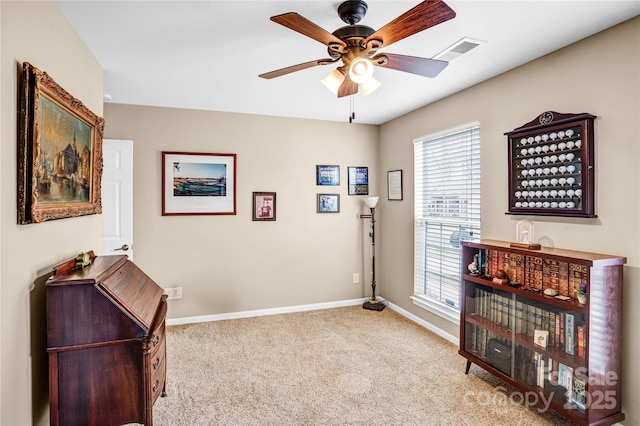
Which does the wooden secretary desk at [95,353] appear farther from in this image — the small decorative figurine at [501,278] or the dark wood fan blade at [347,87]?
the small decorative figurine at [501,278]

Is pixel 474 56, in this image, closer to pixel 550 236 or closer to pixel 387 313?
pixel 550 236

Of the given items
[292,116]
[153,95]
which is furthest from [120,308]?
[292,116]

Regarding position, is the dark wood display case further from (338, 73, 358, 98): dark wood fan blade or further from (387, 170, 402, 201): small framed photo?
(387, 170, 402, 201): small framed photo

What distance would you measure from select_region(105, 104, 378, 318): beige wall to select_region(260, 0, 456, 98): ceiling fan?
6.96 feet

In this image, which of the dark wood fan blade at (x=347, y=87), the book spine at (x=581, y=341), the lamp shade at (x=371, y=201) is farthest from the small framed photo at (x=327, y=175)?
the book spine at (x=581, y=341)

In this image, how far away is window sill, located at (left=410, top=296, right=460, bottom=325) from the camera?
3356mm

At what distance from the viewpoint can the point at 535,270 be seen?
7.78 feet

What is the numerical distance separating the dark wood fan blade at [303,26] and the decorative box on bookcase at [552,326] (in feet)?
6.14

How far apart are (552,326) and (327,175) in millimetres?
2943

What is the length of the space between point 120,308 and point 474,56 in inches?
111

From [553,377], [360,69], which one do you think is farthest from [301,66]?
[553,377]

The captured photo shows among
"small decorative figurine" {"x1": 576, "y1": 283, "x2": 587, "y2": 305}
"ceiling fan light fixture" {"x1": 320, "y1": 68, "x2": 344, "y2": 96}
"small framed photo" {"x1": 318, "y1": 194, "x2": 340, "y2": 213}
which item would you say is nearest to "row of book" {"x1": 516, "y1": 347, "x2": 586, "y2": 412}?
"small decorative figurine" {"x1": 576, "y1": 283, "x2": 587, "y2": 305}

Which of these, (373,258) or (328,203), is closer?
(328,203)

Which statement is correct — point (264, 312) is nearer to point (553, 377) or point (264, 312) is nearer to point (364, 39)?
point (553, 377)
